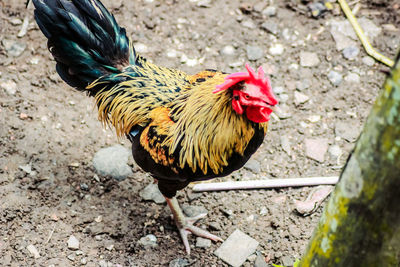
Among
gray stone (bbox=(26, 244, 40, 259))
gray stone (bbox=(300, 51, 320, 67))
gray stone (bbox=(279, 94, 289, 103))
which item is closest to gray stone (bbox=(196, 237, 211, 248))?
gray stone (bbox=(26, 244, 40, 259))

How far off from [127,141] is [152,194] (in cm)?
61

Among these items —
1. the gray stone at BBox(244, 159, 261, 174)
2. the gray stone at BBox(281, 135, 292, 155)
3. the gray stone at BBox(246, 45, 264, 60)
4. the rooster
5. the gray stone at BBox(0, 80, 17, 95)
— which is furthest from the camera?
the gray stone at BBox(246, 45, 264, 60)

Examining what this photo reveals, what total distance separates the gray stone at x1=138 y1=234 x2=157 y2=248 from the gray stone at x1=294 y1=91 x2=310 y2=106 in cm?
200

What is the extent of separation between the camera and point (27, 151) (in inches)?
160

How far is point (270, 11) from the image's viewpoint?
5.20m

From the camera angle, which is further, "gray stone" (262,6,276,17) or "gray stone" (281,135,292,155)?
"gray stone" (262,6,276,17)

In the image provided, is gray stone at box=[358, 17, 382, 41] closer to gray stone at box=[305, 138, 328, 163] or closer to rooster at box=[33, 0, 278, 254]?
gray stone at box=[305, 138, 328, 163]

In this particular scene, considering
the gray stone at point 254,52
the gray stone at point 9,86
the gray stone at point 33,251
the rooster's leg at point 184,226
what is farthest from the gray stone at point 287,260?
the gray stone at point 9,86

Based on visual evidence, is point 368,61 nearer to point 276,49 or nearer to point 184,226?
point 276,49

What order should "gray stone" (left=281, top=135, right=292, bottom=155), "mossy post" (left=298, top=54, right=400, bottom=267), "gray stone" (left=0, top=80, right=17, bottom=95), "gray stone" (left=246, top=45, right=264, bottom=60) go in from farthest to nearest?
"gray stone" (left=246, top=45, right=264, bottom=60) < "gray stone" (left=0, top=80, right=17, bottom=95) < "gray stone" (left=281, top=135, right=292, bottom=155) < "mossy post" (left=298, top=54, right=400, bottom=267)

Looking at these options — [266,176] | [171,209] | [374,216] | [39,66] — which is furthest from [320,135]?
[39,66]

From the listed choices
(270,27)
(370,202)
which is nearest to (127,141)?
(270,27)

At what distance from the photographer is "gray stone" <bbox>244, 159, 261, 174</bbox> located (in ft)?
13.6

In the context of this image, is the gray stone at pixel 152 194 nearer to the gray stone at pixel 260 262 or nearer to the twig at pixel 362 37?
the gray stone at pixel 260 262
